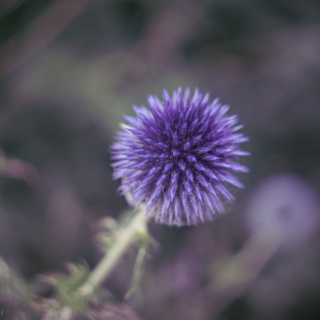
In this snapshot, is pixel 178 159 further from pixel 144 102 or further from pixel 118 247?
pixel 144 102

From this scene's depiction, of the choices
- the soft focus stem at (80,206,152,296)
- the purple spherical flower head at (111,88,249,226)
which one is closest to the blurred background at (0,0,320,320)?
the soft focus stem at (80,206,152,296)

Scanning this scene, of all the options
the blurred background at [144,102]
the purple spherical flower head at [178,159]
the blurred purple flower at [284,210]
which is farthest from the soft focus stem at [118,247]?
the blurred purple flower at [284,210]

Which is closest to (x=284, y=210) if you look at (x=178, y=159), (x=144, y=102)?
(x=144, y=102)

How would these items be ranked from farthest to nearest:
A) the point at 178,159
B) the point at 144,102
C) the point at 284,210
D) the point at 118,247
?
the point at 284,210, the point at 144,102, the point at 118,247, the point at 178,159

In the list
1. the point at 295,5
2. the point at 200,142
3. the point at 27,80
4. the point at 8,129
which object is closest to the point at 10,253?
the point at 8,129

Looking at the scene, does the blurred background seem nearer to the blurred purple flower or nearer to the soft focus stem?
Answer: the blurred purple flower

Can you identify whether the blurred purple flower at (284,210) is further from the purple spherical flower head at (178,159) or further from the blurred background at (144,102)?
the purple spherical flower head at (178,159)
